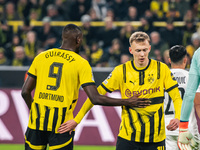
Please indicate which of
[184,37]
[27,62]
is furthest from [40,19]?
[184,37]

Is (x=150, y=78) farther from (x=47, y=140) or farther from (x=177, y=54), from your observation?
(x=47, y=140)

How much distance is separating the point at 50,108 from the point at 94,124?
→ 475 cm

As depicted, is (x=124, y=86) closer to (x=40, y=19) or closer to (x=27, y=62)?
(x=27, y=62)

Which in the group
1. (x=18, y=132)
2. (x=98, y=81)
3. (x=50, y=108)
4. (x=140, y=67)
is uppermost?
(x=140, y=67)

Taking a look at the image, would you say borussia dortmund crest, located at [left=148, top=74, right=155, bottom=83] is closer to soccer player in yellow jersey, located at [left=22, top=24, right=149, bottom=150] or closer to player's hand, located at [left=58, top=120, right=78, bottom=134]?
soccer player in yellow jersey, located at [left=22, top=24, right=149, bottom=150]

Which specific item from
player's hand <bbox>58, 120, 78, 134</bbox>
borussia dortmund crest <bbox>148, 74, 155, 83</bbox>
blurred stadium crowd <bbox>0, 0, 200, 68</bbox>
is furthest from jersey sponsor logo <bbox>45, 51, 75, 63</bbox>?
blurred stadium crowd <bbox>0, 0, 200, 68</bbox>

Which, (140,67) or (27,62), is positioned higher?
(140,67)

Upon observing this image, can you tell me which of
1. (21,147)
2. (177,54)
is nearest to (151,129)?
(177,54)

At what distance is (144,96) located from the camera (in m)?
5.11

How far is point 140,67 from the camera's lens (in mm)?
5266

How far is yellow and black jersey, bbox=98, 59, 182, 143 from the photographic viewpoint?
5.11 m

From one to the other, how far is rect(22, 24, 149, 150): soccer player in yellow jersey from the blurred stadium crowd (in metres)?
6.51

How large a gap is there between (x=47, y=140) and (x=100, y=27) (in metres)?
8.53

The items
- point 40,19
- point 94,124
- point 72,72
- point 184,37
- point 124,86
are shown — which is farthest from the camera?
point 40,19
